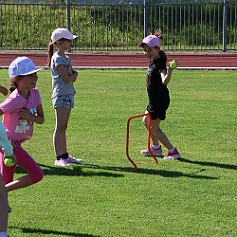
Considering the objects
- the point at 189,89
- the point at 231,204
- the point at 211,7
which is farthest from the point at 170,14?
the point at 231,204

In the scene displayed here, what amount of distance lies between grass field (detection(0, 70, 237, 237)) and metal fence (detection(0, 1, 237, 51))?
1361cm

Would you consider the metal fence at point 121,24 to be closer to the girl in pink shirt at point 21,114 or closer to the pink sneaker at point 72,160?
the pink sneaker at point 72,160

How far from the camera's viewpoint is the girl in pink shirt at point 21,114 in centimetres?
709

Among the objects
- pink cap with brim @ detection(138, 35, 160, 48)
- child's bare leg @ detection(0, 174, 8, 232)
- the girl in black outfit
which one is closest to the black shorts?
the girl in black outfit

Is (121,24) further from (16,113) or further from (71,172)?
(16,113)

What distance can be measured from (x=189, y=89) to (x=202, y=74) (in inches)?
169

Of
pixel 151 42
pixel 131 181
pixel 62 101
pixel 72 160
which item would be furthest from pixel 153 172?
pixel 151 42

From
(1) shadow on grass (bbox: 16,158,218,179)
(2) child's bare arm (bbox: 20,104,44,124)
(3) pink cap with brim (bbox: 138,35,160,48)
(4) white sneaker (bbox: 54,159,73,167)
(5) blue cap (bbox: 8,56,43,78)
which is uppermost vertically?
(3) pink cap with brim (bbox: 138,35,160,48)

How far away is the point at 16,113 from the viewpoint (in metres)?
7.29

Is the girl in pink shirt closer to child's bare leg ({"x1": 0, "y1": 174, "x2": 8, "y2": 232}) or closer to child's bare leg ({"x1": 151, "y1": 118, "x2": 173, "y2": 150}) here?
child's bare leg ({"x1": 0, "y1": 174, "x2": 8, "y2": 232})

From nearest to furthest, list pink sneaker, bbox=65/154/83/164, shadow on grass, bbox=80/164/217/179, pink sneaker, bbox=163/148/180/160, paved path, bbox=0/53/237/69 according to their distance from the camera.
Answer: shadow on grass, bbox=80/164/217/179 < pink sneaker, bbox=65/154/83/164 < pink sneaker, bbox=163/148/180/160 < paved path, bbox=0/53/237/69

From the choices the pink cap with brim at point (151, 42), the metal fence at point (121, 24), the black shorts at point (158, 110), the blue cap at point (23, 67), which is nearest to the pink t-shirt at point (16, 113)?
the blue cap at point (23, 67)

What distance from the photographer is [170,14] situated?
28734 millimetres

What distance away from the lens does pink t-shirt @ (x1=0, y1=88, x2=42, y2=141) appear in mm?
7242
